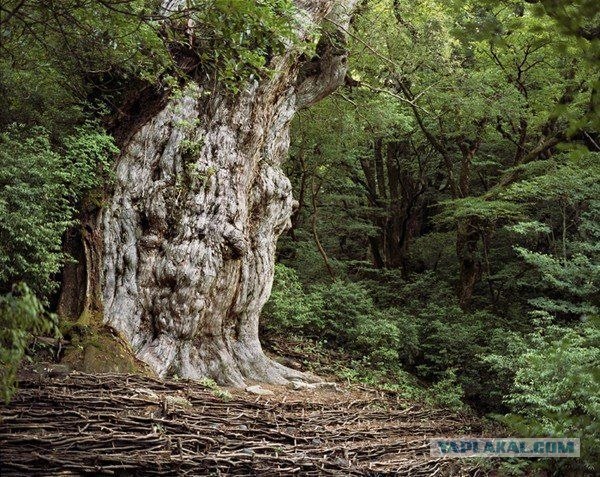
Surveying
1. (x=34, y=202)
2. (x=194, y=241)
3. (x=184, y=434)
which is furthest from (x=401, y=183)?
(x=184, y=434)

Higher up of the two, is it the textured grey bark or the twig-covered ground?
the textured grey bark

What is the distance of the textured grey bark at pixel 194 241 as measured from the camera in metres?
6.64

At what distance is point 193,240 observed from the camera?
23.0 ft

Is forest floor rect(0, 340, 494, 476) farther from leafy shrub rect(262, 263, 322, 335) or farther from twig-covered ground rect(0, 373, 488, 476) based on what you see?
leafy shrub rect(262, 263, 322, 335)

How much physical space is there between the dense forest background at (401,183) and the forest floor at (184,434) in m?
0.79

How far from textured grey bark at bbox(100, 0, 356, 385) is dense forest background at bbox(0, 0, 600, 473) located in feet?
1.57

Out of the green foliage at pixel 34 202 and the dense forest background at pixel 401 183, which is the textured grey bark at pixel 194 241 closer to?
the dense forest background at pixel 401 183

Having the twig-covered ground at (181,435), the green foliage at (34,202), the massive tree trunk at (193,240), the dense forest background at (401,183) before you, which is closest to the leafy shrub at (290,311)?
the dense forest background at (401,183)

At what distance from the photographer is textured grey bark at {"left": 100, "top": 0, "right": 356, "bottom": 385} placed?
6.64 m

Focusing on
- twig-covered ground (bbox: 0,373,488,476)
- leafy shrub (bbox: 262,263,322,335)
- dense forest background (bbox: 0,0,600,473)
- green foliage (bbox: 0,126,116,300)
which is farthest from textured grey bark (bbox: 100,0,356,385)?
leafy shrub (bbox: 262,263,322,335)

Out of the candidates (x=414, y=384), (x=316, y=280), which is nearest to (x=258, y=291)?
(x=414, y=384)

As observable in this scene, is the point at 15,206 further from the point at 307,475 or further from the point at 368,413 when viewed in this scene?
the point at 368,413

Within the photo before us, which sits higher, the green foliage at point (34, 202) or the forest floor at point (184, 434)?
the green foliage at point (34, 202)

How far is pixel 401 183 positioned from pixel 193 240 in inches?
455
